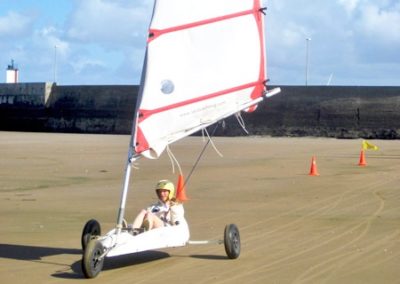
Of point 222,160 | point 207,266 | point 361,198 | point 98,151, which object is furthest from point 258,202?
point 98,151

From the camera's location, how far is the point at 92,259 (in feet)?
25.1

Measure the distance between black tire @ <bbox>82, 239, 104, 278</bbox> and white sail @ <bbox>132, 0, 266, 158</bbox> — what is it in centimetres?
92

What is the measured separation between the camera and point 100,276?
7.88 meters

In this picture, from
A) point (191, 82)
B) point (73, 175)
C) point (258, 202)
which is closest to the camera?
point (191, 82)

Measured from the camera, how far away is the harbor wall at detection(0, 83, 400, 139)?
50312 mm

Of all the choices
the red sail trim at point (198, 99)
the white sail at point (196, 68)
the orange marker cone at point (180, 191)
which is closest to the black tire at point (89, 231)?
the white sail at point (196, 68)

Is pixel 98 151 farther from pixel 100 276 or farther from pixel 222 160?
pixel 100 276

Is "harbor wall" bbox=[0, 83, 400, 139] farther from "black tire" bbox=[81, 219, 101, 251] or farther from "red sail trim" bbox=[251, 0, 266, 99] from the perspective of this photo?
"red sail trim" bbox=[251, 0, 266, 99]

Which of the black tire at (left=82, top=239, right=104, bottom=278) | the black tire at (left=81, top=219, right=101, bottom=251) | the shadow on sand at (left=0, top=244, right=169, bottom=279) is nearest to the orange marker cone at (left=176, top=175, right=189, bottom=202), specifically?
the shadow on sand at (left=0, top=244, right=169, bottom=279)

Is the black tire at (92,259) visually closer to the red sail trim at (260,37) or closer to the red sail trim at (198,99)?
the red sail trim at (198,99)

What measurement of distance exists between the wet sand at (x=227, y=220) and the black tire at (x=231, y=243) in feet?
0.27

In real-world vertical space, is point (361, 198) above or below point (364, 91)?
below

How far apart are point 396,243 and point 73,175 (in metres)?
11.0

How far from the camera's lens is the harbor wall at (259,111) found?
50312 mm
